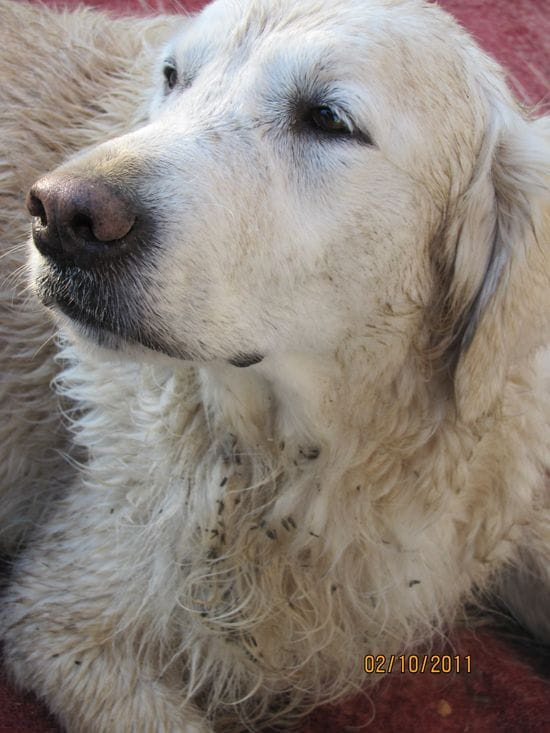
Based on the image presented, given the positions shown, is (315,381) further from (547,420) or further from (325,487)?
(547,420)

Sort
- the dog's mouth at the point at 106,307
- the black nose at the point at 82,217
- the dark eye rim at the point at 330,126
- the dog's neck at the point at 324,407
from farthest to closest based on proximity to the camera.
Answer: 1. the dog's neck at the point at 324,407
2. the dark eye rim at the point at 330,126
3. the dog's mouth at the point at 106,307
4. the black nose at the point at 82,217

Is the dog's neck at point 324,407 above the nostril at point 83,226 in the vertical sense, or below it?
below

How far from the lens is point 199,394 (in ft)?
7.11

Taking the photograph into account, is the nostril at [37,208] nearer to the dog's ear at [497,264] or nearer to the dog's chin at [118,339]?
the dog's chin at [118,339]

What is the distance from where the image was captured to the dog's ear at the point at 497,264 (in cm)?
196

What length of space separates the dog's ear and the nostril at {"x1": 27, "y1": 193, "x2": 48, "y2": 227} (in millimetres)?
822

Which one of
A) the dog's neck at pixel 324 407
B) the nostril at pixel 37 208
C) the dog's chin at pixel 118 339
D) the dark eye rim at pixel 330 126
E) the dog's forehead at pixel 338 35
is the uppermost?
the dog's forehead at pixel 338 35

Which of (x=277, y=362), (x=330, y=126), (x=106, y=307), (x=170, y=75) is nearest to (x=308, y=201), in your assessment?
(x=330, y=126)

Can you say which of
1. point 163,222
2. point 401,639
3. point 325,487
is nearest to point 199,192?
point 163,222

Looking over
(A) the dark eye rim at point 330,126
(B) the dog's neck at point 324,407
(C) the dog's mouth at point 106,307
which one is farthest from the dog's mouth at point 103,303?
(A) the dark eye rim at point 330,126

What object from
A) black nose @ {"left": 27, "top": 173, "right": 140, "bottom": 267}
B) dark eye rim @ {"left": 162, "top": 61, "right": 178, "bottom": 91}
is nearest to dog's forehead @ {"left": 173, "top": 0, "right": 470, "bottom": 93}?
dark eye rim @ {"left": 162, "top": 61, "right": 178, "bottom": 91}

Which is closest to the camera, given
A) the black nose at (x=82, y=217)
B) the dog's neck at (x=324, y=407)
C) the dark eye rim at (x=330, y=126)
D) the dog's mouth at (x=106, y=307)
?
the black nose at (x=82, y=217)

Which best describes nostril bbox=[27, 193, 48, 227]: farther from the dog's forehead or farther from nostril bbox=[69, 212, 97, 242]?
the dog's forehead

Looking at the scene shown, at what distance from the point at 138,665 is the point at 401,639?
0.64 meters
